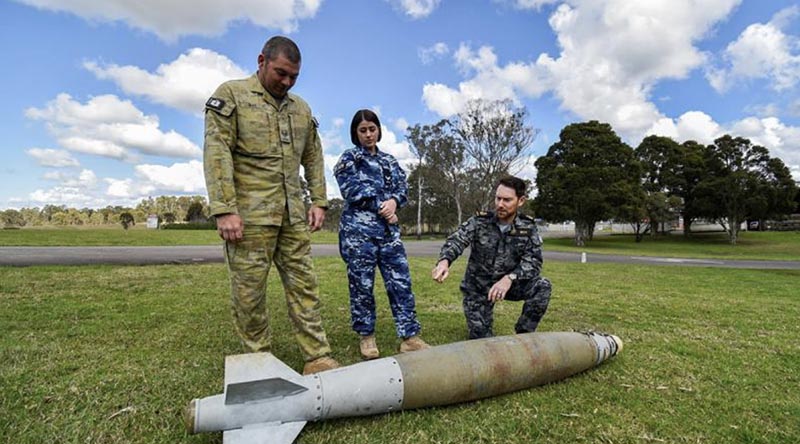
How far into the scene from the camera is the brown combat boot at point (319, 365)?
3.77 m

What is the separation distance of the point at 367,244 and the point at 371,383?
1.58 m

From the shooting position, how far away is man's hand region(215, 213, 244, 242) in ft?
11.4

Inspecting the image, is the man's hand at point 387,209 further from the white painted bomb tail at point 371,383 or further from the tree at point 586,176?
the tree at point 586,176

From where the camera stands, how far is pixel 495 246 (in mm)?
4828

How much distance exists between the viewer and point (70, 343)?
15.3 feet

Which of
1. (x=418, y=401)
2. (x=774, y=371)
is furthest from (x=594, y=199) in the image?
(x=418, y=401)

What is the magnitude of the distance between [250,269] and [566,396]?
273 cm

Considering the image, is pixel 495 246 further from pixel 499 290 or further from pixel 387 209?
pixel 387 209

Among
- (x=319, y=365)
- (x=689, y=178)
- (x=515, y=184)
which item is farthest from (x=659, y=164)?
(x=319, y=365)

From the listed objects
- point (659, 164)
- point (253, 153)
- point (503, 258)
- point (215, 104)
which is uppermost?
point (659, 164)

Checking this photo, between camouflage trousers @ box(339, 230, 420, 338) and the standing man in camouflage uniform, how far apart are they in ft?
1.65


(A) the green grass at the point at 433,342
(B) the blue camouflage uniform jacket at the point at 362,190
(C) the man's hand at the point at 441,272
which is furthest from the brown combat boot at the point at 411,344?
(B) the blue camouflage uniform jacket at the point at 362,190

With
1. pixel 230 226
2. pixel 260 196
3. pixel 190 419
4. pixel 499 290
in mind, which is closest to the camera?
pixel 190 419

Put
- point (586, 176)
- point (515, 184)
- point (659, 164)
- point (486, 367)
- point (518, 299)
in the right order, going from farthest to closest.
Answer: point (659, 164), point (586, 176), point (518, 299), point (515, 184), point (486, 367)
